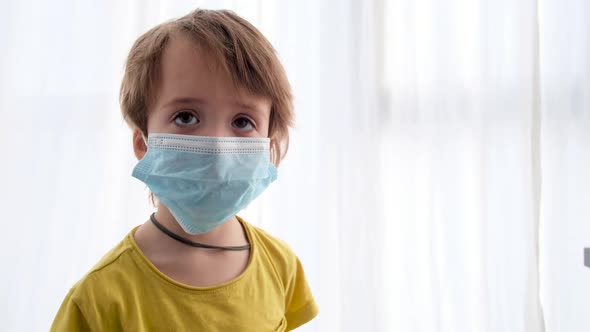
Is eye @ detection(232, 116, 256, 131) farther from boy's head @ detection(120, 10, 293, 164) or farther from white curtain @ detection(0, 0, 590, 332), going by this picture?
white curtain @ detection(0, 0, 590, 332)

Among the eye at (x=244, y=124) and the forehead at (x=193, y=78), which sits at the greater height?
the forehead at (x=193, y=78)

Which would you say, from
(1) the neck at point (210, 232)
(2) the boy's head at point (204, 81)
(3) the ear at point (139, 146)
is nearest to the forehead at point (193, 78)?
(2) the boy's head at point (204, 81)

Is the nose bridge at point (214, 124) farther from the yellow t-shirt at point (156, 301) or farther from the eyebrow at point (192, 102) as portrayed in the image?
the yellow t-shirt at point (156, 301)

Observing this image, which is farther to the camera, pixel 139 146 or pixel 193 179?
pixel 139 146

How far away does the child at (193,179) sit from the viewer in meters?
0.89

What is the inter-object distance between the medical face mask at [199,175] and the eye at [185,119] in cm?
3

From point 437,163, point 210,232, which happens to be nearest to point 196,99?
point 210,232

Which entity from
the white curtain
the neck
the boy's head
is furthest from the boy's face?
the white curtain

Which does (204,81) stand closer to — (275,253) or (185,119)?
(185,119)

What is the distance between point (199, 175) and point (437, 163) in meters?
1.06

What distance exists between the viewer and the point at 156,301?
0.90 metres

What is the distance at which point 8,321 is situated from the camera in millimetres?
1859

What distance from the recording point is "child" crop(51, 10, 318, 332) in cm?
89

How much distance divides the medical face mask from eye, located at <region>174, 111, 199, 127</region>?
0.09 ft
